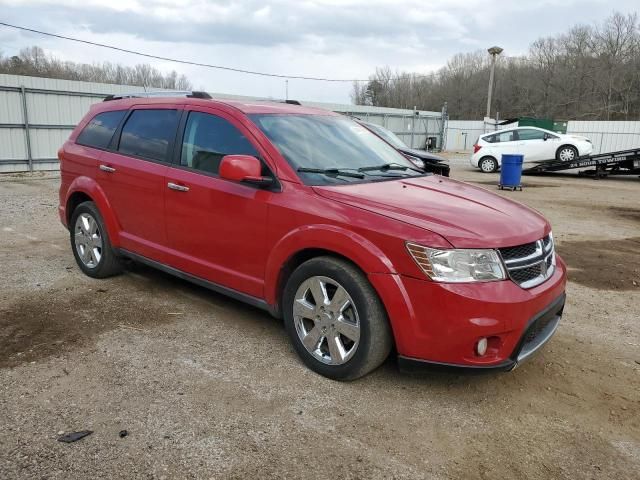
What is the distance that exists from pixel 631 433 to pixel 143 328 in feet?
11.1

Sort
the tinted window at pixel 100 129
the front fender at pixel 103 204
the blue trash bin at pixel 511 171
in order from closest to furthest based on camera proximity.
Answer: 1. the front fender at pixel 103 204
2. the tinted window at pixel 100 129
3. the blue trash bin at pixel 511 171

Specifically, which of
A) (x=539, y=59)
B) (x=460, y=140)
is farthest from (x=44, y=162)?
(x=539, y=59)

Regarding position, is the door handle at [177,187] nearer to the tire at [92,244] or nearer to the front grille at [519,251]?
the tire at [92,244]

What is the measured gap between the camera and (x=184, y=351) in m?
3.78

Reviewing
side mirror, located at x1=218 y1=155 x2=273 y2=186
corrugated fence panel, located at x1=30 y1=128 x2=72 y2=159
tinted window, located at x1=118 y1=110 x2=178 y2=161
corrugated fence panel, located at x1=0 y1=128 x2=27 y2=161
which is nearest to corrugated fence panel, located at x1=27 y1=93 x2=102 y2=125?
corrugated fence panel, located at x1=30 y1=128 x2=72 y2=159

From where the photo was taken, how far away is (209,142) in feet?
13.6

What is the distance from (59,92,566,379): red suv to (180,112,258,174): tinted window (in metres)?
0.01

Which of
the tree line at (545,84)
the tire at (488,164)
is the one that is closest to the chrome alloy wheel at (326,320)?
the tire at (488,164)

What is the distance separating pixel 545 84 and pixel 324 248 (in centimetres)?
7280

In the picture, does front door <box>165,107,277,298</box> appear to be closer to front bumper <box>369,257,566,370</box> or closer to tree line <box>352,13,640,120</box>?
front bumper <box>369,257,566,370</box>

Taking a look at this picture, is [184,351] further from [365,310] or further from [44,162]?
[44,162]

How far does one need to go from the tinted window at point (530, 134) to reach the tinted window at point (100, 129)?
18.0 meters

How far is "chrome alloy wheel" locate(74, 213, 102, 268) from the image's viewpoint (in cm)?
524

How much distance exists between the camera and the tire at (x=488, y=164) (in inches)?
798
